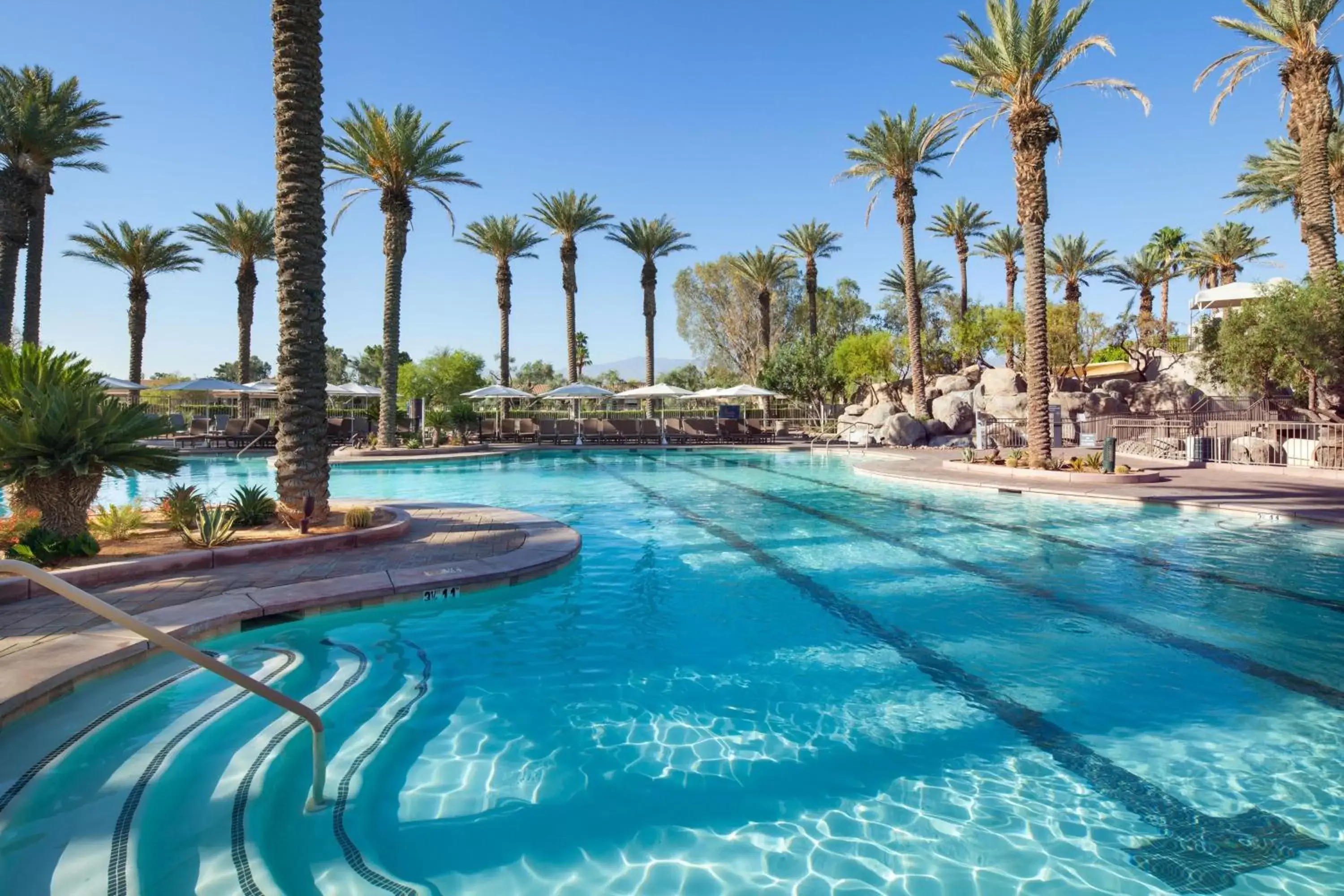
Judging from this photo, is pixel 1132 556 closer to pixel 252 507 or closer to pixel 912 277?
pixel 252 507

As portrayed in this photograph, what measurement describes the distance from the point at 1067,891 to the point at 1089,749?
58.2 inches

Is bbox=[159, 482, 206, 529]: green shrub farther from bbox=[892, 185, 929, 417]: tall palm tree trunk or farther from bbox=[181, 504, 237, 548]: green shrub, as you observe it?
bbox=[892, 185, 929, 417]: tall palm tree trunk

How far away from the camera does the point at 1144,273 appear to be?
142ft

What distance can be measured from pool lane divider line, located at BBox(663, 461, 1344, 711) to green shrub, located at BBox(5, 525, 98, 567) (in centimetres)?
970

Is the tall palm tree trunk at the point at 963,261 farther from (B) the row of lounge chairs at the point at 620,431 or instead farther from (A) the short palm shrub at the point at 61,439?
(A) the short palm shrub at the point at 61,439

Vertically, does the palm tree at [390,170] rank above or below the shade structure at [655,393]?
above

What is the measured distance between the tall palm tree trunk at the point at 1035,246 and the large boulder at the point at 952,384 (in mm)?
20387

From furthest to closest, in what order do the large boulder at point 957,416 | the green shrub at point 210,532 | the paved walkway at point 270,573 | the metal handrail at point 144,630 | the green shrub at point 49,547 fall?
the large boulder at point 957,416, the green shrub at point 210,532, the green shrub at point 49,547, the paved walkway at point 270,573, the metal handrail at point 144,630

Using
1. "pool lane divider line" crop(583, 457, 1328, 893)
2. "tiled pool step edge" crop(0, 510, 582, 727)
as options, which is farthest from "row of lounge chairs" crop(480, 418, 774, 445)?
"pool lane divider line" crop(583, 457, 1328, 893)

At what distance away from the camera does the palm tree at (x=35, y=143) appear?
20.5 meters

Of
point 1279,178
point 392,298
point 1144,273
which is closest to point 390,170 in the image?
point 392,298

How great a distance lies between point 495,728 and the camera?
4629mm

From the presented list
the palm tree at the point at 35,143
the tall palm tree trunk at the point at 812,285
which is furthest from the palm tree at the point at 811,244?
the palm tree at the point at 35,143

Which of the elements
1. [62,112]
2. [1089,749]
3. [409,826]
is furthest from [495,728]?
[62,112]
